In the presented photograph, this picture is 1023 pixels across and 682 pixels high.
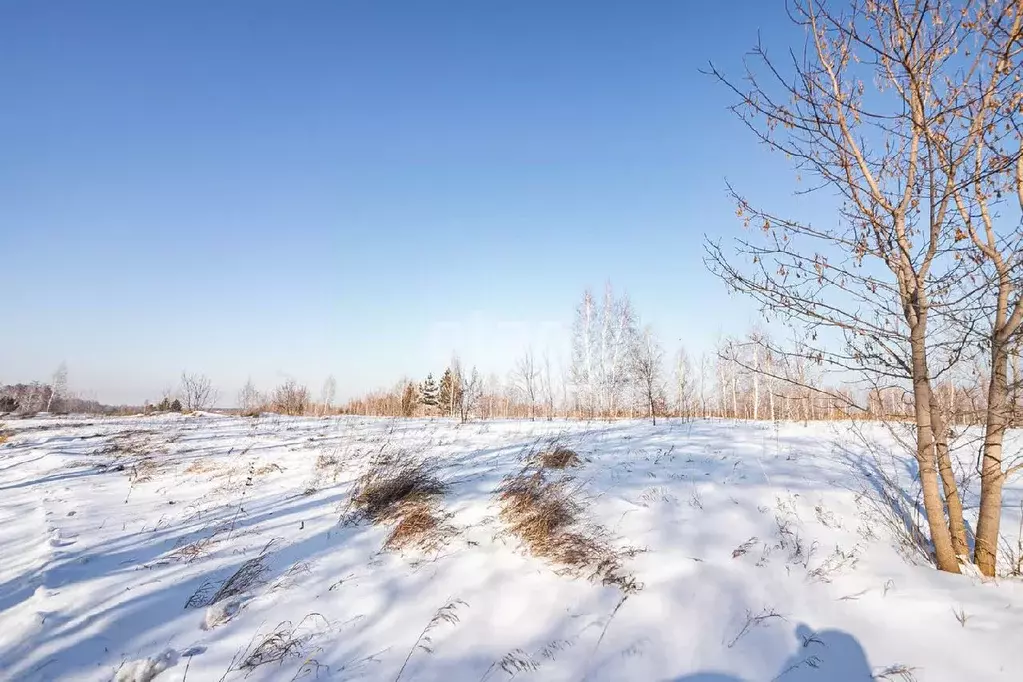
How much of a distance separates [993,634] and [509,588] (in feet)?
8.91

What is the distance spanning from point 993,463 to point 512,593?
11.2ft

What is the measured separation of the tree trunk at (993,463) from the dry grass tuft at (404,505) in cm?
379

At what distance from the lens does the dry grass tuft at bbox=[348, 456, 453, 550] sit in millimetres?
3996

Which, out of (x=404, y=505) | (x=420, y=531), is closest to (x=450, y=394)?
(x=404, y=505)

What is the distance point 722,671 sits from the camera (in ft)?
8.39

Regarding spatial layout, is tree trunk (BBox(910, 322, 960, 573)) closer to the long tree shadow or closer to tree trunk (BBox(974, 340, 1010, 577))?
tree trunk (BBox(974, 340, 1010, 577))

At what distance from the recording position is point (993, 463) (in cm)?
316

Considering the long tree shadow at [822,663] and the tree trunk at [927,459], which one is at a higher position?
the tree trunk at [927,459]

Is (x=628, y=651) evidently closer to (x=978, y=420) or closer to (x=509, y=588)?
(x=509, y=588)

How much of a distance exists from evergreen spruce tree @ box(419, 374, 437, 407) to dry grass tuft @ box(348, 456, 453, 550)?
1708 inches

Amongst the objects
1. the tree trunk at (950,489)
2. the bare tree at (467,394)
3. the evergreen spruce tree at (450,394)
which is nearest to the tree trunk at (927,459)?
the tree trunk at (950,489)

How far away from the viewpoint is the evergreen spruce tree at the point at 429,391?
161 ft

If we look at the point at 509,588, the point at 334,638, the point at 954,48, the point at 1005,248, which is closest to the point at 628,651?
the point at 509,588

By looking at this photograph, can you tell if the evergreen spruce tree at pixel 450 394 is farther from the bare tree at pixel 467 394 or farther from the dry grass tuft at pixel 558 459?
the dry grass tuft at pixel 558 459
